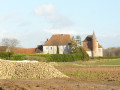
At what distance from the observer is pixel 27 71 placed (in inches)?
949

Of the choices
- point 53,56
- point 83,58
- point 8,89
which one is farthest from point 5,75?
point 83,58

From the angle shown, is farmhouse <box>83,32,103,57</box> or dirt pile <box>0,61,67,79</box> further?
farmhouse <box>83,32,103,57</box>

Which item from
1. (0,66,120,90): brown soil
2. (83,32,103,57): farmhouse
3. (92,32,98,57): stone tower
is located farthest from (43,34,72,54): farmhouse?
(0,66,120,90): brown soil

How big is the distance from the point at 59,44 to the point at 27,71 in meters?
75.7

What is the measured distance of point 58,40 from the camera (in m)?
101

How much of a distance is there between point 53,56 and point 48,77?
1824 inches

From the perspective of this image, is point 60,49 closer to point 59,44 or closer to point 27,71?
point 59,44

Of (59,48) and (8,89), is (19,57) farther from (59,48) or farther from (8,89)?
(8,89)

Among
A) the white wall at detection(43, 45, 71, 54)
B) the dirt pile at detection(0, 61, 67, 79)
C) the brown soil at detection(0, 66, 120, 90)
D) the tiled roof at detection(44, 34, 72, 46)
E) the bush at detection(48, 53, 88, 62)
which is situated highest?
the tiled roof at detection(44, 34, 72, 46)

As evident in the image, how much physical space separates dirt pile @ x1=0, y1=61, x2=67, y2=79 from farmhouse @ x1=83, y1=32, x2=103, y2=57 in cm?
8490

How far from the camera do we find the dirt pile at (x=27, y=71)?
23500 mm

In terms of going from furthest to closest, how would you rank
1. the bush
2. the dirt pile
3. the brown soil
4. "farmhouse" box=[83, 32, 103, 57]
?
"farmhouse" box=[83, 32, 103, 57] → the bush → the dirt pile → the brown soil

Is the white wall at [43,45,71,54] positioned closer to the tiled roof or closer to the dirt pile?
the tiled roof

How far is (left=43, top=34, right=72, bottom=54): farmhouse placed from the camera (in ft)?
326
